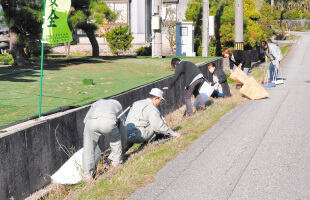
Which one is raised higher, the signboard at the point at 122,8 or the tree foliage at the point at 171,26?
the signboard at the point at 122,8

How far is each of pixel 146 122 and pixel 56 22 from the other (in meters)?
2.41

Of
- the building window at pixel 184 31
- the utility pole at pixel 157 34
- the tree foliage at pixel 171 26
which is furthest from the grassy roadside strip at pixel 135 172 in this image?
the tree foliage at pixel 171 26

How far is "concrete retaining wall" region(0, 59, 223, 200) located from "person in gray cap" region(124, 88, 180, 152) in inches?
35.1

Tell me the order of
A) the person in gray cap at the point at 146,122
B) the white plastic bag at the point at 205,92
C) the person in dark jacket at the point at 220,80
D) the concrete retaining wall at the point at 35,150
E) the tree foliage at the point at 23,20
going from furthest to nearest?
the tree foliage at the point at 23,20, the person in dark jacket at the point at 220,80, the white plastic bag at the point at 205,92, the person in gray cap at the point at 146,122, the concrete retaining wall at the point at 35,150

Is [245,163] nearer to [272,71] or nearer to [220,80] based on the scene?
[220,80]

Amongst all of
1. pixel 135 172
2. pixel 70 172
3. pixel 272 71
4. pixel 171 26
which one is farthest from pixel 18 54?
pixel 171 26

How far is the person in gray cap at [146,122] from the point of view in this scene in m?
9.22

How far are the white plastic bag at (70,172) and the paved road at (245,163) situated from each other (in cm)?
121

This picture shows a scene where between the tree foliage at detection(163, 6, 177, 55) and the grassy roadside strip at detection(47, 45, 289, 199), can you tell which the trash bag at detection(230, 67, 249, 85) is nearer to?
the grassy roadside strip at detection(47, 45, 289, 199)

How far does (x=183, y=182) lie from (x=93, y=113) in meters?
1.68

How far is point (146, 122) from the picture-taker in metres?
9.43

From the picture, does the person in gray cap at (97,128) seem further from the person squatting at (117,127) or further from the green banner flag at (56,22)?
the green banner flag at (56,22)

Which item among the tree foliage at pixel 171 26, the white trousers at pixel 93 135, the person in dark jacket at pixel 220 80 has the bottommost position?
the white trousers at pixel 93 135

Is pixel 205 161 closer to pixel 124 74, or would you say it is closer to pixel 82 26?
pixel 124 74
